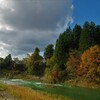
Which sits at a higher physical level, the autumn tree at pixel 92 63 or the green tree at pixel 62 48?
the green tree at pixel 62 48

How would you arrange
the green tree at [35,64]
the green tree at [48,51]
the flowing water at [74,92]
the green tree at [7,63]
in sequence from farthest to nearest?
the green tree at [7,63] → the green tree at [48,51] → the green tree at [35,64] → the flowing water at [74,92]

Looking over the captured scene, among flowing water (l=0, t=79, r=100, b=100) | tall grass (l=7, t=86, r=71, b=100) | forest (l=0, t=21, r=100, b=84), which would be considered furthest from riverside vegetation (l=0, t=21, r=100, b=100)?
tall grass (l=7, t=86, r=71, b=100)

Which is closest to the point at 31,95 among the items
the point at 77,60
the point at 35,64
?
the point at 77,60

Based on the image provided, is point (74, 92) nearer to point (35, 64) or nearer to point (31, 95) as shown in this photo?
point (31, 95)

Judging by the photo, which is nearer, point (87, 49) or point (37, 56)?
point (87, 49)

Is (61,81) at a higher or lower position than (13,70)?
lower

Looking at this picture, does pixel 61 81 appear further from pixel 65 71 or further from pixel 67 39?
pixel 67 39

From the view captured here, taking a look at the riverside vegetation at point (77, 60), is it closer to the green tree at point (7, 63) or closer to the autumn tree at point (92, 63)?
the autumn tree at point (92, 63)

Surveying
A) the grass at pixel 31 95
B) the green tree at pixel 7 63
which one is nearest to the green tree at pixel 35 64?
the green tree at pixel 7 63

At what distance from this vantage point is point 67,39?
107812 mm

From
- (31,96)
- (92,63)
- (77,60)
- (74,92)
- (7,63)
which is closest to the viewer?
(31,96)

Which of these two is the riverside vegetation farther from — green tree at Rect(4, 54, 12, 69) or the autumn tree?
green tree at Rect(4, 54, 12, 69)

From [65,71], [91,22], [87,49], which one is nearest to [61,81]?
[65,71]

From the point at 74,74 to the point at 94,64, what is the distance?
13179 mm
